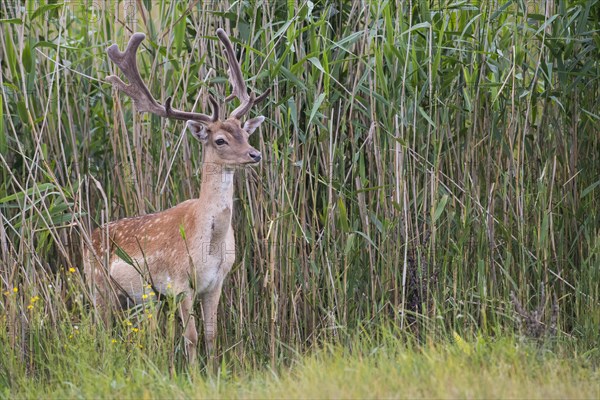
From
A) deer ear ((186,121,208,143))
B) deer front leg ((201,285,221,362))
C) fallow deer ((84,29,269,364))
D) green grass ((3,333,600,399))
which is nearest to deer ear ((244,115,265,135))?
fallow deer ((84,29,269,364))

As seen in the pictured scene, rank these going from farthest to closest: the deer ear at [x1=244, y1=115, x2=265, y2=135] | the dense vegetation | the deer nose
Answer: the deer ear at [x1=244, y1=115, x2=265, y2=135]
the deer nose
the dense vegetation

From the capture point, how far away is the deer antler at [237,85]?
5.27 metres

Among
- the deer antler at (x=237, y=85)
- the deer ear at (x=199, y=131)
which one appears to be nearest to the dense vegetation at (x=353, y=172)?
the deer antler at (x=237, y=85)

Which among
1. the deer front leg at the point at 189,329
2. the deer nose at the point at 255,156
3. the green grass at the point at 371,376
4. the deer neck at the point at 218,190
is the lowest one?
the deer front leg at the point at 189,329

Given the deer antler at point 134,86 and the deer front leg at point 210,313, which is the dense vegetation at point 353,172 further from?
the deer antler at point 134,86

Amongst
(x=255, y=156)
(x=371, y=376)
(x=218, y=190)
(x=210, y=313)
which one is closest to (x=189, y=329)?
(x=210, y=313)

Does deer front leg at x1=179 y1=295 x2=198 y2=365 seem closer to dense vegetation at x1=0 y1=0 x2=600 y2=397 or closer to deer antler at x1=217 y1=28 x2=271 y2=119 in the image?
dense vegetation at x1=0 y1=0 x2=600 y2=397

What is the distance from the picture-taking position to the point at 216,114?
5426mm

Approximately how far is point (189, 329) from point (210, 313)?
163mm

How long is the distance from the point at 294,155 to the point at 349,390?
74.2 inches

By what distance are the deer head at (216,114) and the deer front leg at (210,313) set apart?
74cm

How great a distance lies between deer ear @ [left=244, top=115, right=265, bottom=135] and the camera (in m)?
5.39

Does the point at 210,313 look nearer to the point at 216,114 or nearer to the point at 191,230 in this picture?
the point at 191,230

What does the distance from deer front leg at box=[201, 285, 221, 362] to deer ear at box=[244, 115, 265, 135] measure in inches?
34.8
